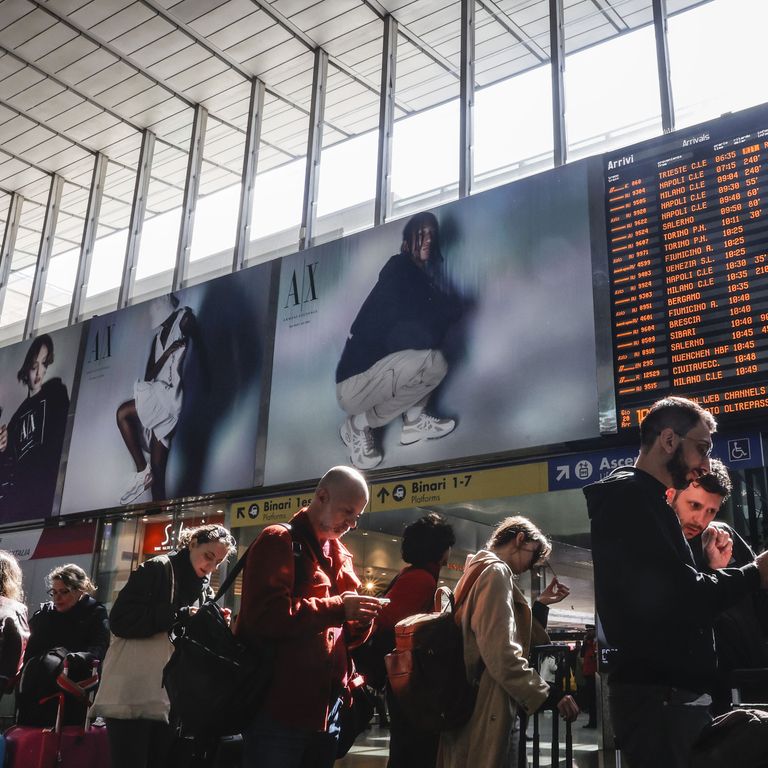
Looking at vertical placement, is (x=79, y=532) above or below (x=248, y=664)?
above

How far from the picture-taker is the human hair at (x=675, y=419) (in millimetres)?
2355

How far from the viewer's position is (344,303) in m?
8.41

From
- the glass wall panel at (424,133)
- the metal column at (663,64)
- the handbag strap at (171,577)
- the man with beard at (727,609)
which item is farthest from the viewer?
the glass wall panel at (424,133)

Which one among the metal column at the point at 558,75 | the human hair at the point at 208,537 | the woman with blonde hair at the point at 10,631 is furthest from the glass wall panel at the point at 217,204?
the woman with blonde hair at the point at 10,631

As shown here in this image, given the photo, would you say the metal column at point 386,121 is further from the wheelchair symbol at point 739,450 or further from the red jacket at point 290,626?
the red jacket at point 290,626

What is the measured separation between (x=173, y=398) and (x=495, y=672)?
724 cm

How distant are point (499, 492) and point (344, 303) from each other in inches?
103

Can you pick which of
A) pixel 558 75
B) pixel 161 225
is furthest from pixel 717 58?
pixel 161 225

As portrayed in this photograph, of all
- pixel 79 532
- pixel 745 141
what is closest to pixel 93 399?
pixel 79 532

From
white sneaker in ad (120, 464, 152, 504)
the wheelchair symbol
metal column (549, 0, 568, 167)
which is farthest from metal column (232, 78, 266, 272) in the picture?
the wheelchair symbol

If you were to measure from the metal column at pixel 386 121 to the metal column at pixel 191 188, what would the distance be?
2.68 metres

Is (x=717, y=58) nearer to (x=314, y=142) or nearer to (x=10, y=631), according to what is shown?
(x=314, y=142)

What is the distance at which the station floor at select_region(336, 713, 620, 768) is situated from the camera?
6.05 m

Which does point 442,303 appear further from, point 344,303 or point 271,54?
point 271,54
